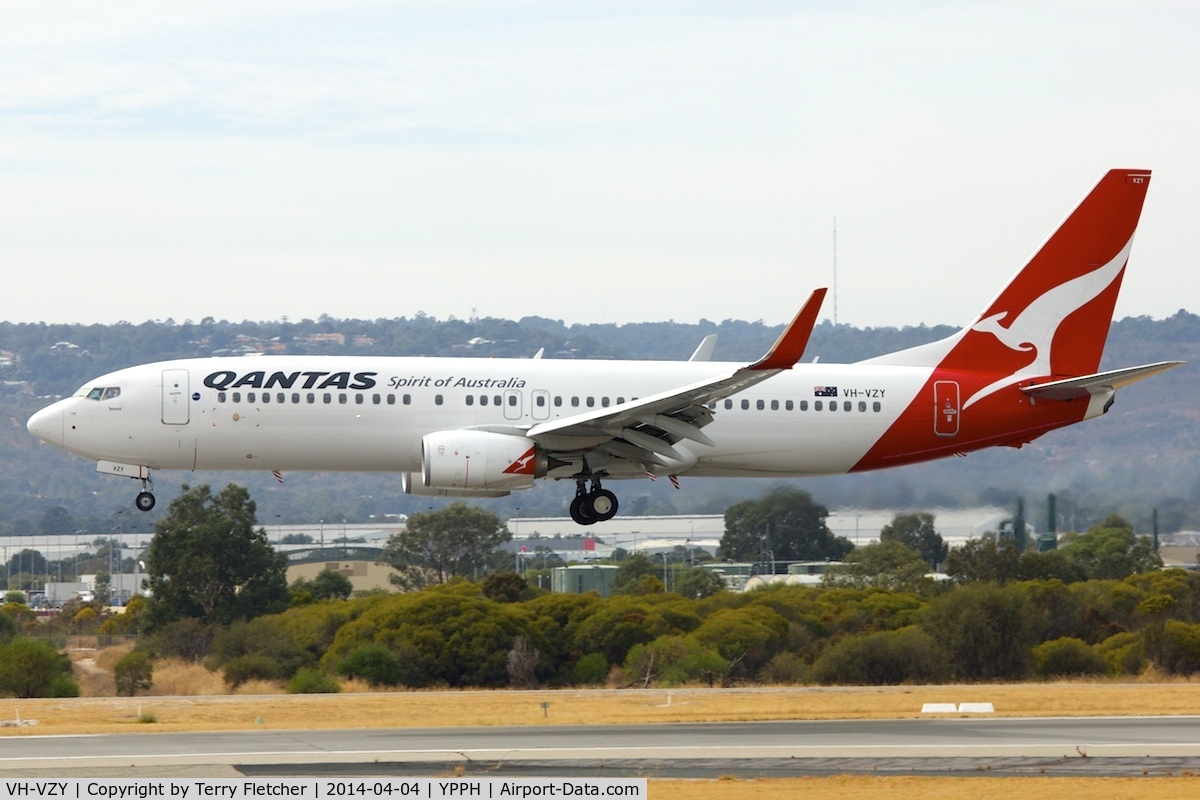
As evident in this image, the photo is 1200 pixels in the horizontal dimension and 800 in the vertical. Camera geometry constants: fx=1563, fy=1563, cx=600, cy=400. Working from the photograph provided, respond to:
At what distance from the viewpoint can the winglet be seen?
97.2ft

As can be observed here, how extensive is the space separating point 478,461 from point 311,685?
1641cm

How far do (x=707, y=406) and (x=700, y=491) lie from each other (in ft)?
69.6

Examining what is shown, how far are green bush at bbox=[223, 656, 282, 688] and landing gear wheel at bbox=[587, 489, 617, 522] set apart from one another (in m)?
21.0

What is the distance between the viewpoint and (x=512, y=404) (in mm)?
34719

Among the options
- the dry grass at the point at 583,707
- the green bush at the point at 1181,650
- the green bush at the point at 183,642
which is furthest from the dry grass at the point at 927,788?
the green bush at the point at 183,642

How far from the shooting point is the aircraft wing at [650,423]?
105 ft

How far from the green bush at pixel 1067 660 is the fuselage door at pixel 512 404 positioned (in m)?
24.8

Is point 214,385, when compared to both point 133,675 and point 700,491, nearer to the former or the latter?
point 133,675

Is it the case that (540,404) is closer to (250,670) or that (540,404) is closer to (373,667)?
(373,667)

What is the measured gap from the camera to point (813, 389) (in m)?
36.0

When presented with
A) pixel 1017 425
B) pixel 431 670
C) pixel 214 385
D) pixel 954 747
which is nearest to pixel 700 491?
pixel 431 670

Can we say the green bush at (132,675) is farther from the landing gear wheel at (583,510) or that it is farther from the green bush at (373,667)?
Result: the landing gear wheel at (583,510)

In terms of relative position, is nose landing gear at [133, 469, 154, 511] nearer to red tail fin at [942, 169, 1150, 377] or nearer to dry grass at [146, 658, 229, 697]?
dry grass at [146, 658, 229, 697]

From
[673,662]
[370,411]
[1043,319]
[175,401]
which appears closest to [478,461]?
[370,411]
